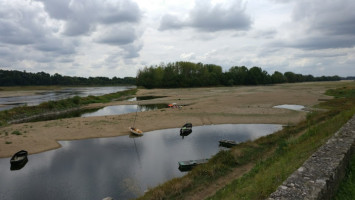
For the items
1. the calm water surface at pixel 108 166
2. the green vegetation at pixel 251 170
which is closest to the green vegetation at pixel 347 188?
the green vegetation at pixel 251 170

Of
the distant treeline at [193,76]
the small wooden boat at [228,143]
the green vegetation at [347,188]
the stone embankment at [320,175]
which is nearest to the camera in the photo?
the stone embankment at [320,175]

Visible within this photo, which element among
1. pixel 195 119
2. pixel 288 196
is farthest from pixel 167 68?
pixel 288 196

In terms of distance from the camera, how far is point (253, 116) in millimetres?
34375

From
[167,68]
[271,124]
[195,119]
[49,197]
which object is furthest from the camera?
[167,68]

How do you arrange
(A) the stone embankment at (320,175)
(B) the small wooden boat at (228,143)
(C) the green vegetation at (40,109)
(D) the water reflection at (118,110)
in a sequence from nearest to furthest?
(A) the stone embankment at (320,175) → (B) the small wooden boat at (228,143) → (C) the green vegetation at (40,109) → (D) the water reflection at (118,110)

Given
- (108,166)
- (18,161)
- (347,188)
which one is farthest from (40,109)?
(347,188)

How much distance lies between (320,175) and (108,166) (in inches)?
609

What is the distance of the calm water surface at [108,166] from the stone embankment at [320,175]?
9.74m

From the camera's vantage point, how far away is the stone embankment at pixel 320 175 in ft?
19.0

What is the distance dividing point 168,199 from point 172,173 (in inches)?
210

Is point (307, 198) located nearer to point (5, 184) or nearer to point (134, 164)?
point (134, 164)

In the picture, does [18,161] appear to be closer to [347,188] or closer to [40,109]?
[347,188]

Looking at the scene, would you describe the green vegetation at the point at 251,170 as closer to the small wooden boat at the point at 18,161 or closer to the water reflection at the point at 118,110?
the small wooden boat at the point at 18,161

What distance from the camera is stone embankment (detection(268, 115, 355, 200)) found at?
19.0 ft
